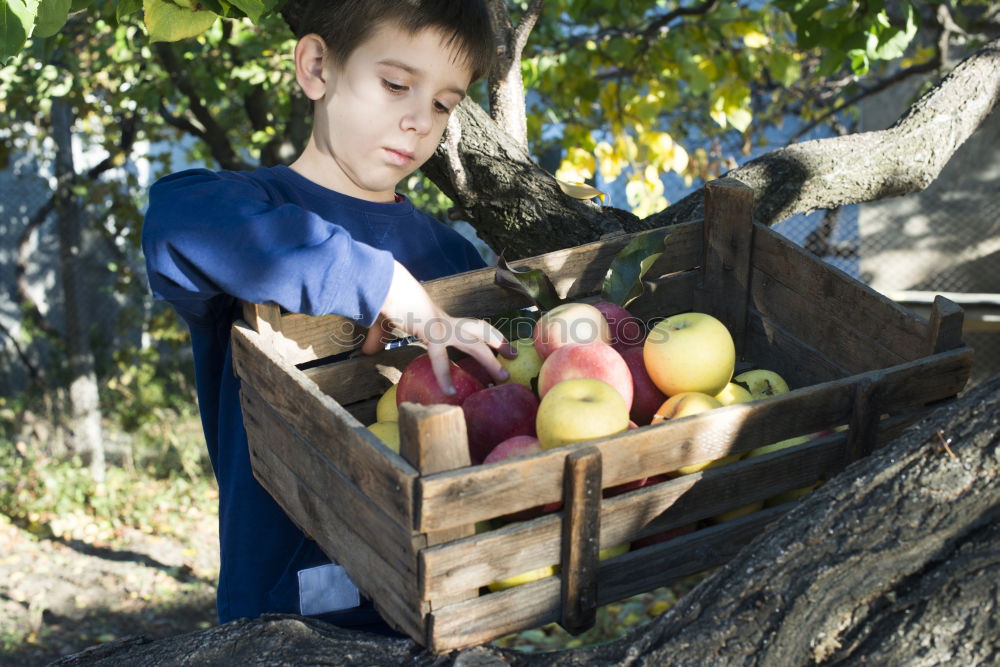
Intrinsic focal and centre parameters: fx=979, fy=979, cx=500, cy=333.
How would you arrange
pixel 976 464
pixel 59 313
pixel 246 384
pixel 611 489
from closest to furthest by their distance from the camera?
pixel 976 464
pixel 611 489
pixel 246 384
pixel 59 313

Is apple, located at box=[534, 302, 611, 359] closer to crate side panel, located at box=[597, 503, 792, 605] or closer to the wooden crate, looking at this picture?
the wooden crate

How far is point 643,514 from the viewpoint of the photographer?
1260mm

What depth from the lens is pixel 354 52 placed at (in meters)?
1.73

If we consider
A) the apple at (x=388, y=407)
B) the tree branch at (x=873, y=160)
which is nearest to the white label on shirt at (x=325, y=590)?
the apple at (x=388, y=407)

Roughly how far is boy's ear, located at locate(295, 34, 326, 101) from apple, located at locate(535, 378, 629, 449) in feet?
2.67

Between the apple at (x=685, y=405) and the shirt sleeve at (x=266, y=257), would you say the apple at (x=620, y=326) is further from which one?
the shirt sleeve at (x=266, y=257)

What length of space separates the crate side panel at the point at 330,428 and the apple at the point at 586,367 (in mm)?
374

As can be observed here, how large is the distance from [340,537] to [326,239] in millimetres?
419

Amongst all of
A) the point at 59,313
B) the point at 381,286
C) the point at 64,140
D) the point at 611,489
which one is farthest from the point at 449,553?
the point at 59,313

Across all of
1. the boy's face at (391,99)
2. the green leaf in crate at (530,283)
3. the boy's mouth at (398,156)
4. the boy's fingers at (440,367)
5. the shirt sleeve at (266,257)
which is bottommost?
the boy's fingers at (440,367)

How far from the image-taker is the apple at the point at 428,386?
1.45 metres

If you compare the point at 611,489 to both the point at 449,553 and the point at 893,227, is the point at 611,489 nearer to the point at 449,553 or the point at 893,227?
the point at 449,553

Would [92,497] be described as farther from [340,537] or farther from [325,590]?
[340,537]

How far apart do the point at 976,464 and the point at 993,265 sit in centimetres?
628
